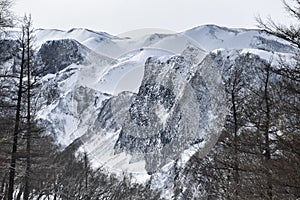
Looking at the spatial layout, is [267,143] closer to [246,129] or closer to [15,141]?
[246,129]

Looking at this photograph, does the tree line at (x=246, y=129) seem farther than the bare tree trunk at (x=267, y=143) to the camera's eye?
No

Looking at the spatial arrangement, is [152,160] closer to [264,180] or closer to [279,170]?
[264,180]

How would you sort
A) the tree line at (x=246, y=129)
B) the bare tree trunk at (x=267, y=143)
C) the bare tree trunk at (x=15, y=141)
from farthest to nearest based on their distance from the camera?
the bare tree trunk at (x=15, y=141) < the bare tree trunk at (x=267, y=143) < the tree line at (x=246, y=129)

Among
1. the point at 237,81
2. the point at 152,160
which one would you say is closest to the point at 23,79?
the point at 237,81

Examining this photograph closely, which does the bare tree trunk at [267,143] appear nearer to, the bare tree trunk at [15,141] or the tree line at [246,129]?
the tree line at [246,129]

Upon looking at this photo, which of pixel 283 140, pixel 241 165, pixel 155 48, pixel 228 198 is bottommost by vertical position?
pixel 228 198

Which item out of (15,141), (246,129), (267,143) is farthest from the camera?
(15,141)

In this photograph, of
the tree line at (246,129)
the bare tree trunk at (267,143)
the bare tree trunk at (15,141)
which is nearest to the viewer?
the tree line at (246,129)

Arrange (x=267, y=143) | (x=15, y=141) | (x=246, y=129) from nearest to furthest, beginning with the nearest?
(x=267, y=143)
(x=246, y=129)
(x=15, y=141)

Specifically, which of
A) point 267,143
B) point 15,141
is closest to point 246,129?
point 267,143

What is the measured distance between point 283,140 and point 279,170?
5.35 feet

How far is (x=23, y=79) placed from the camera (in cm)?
2305

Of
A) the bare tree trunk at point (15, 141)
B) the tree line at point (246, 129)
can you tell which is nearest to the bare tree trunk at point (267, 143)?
the tree line at point (246, 129)

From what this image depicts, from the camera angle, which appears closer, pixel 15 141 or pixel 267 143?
pixel 267 143
